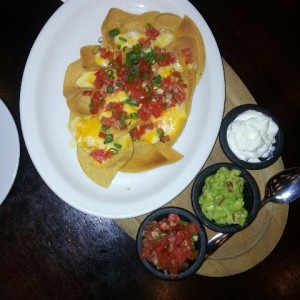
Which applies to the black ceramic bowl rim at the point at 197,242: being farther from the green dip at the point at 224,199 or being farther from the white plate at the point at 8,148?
the white plate at the point at 8,148

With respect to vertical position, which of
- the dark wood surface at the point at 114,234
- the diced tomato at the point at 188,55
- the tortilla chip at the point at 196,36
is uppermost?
the tortilla chip at the point at 196,36

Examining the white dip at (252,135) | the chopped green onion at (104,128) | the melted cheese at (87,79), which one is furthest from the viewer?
the melted cheese at (87,79)

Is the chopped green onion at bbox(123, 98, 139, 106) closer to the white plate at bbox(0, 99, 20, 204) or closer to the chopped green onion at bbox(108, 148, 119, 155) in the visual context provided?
the chopped green onion at bbox(108, 148, 119, 155)

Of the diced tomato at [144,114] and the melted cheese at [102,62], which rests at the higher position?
the melted cheese at [102,62]

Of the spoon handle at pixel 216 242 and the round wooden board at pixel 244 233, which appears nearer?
the spoon handle at pixel 216 242

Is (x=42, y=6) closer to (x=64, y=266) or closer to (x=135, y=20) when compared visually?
(x=135, y=20)

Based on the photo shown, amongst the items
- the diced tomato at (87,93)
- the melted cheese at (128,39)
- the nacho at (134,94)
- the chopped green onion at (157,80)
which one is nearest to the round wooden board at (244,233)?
the nacho at (134,94)

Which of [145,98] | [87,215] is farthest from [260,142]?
[87,215]

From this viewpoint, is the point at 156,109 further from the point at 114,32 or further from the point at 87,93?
the point at 114,32
